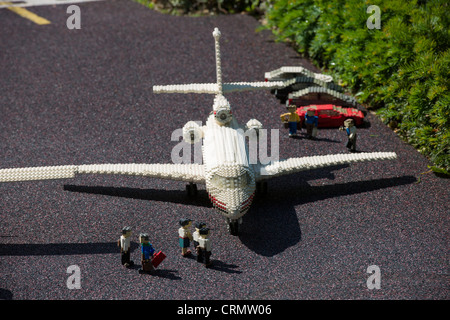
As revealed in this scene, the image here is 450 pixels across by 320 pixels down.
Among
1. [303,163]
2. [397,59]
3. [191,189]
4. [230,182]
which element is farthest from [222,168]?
[397,59]

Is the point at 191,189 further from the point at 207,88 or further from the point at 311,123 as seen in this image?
the point at 311,123

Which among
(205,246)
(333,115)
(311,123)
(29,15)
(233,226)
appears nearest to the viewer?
(205,246)

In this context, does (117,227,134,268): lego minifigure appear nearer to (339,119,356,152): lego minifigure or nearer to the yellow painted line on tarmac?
(339,119,356,152): lego minifigure

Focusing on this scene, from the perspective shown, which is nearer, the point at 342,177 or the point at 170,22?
the point at 342,177

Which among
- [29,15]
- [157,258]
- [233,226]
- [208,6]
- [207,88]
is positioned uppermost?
[208,6]
